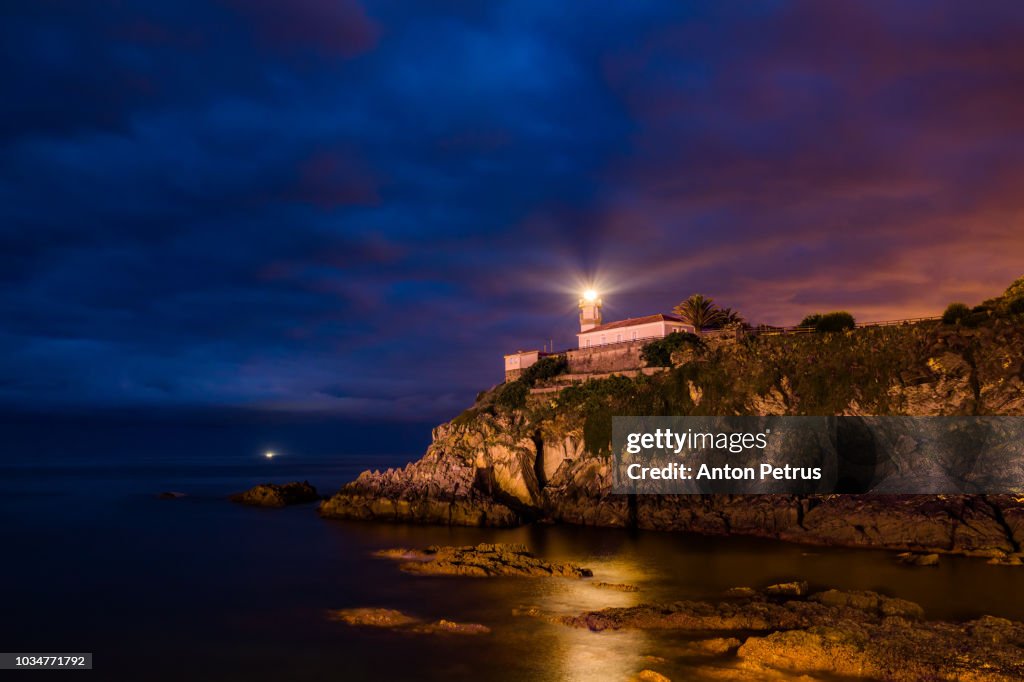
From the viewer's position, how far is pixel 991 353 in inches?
1704

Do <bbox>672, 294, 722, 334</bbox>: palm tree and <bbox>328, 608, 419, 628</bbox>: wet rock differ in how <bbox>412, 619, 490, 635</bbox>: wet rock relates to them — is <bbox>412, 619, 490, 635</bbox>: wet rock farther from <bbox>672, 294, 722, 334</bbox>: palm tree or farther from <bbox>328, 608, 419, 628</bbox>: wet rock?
<bbox>672, 294, 722, 334</bbox>: palm tree

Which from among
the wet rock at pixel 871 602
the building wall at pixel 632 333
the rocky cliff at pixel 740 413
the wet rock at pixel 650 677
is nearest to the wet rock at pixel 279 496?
the rocky cliff at pixel 740 413

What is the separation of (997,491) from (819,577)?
16420mm

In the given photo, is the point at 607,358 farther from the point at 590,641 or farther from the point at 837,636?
the point at 837,636

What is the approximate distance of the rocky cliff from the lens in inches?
1550

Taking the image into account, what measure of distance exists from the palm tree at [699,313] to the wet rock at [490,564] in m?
35.6

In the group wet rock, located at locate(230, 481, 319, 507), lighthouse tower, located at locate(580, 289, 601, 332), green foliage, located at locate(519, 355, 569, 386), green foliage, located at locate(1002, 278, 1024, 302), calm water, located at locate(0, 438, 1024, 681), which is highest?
lighthouse tower, located at locate(580, 289, 601, 332)

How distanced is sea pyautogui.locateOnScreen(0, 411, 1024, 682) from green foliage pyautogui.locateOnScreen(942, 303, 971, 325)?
18.9 m

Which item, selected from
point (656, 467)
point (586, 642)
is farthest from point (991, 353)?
point (586, 642)

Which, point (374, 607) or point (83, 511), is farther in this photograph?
point (83, 511)

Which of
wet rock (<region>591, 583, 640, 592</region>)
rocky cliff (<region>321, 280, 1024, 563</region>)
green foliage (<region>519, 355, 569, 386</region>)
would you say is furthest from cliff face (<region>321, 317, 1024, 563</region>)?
wet rock (<region>591, 583, 640, 592</region>)

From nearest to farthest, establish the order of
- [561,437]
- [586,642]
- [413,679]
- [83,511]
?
[413,679], [586,642], [561,437], [83,511]

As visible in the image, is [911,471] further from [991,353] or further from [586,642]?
[586,642]

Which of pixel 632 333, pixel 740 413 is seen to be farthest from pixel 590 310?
pixel 740 413
